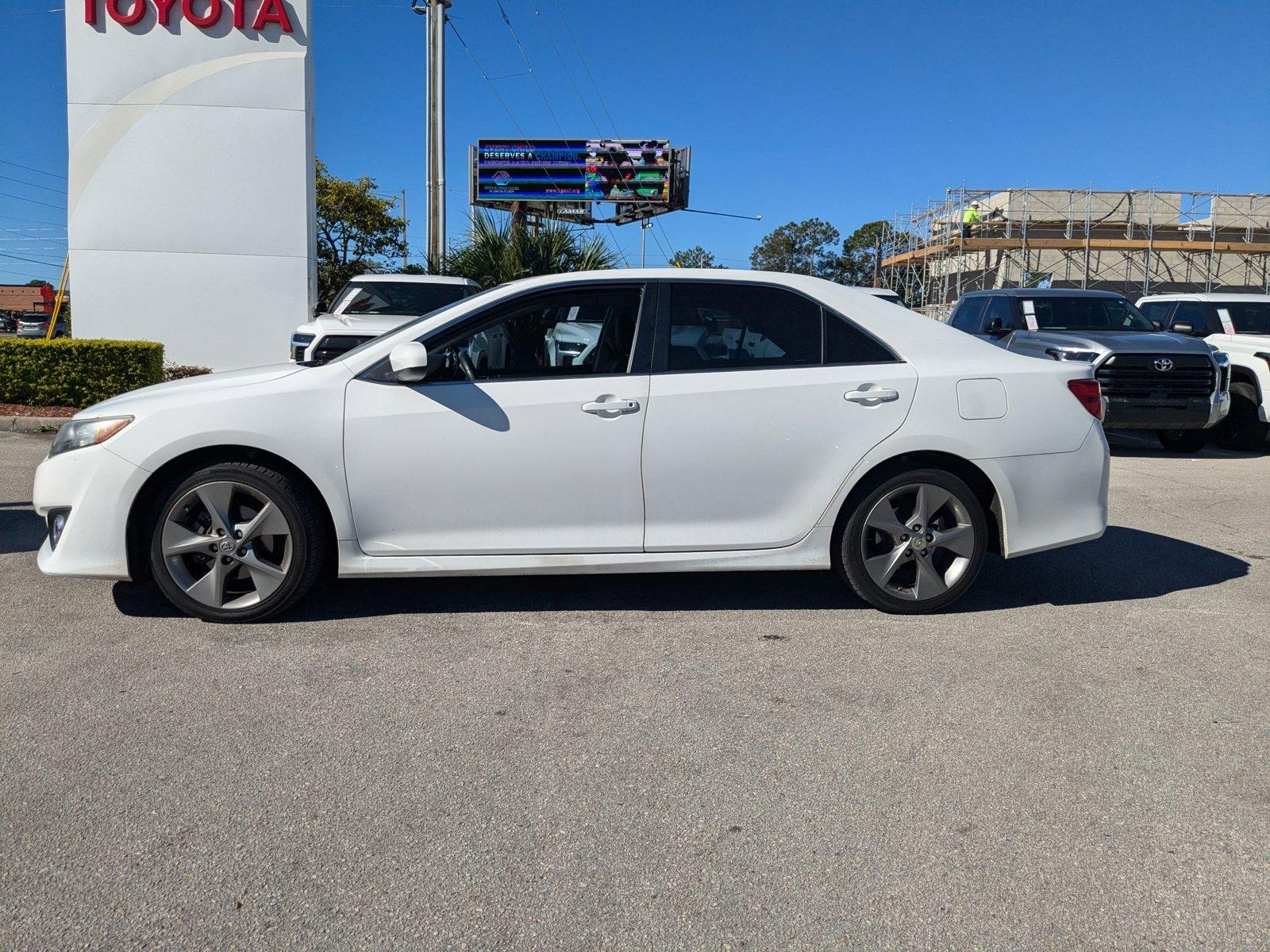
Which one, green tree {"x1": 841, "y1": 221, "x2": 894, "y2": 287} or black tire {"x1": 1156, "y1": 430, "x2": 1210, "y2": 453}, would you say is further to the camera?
green tree {"x1": 841, "y1": 221, "x2": 894, "y2": 287}

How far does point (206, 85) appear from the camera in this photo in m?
15.1

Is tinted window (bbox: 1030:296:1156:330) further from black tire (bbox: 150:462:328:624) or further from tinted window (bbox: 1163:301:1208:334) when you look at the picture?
black tire (bbox: 150:462:328:624)

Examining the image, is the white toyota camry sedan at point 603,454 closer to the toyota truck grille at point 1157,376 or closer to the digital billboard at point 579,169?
the toyota truck grille at point 1157,376

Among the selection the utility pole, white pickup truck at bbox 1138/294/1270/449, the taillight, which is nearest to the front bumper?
the taillight

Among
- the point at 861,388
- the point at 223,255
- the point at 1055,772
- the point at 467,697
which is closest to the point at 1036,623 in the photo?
the point at 861,388

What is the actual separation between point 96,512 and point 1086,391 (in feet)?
14.8

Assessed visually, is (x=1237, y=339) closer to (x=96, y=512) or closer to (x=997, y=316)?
(x=997, y=316)

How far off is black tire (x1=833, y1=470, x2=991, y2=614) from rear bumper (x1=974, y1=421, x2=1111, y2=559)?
13cm

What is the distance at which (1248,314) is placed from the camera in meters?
13.4

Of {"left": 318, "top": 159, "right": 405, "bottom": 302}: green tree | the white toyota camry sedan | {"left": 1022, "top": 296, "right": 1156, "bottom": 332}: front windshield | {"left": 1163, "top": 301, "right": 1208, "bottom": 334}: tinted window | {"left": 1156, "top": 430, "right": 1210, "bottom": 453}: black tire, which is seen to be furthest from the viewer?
{"left": 318, "top": 159, "right": 405, "bottom": 302}: green tree

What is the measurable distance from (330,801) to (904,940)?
5.41ft

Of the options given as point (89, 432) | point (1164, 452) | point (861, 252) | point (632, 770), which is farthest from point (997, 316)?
point (861, 252)

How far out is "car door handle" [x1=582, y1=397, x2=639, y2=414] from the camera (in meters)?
4.77

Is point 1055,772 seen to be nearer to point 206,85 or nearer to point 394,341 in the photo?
point 394,341
